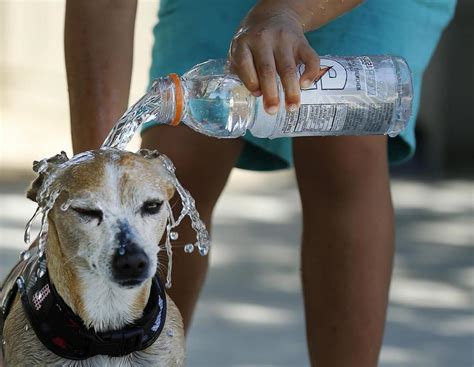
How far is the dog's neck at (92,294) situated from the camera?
240cm

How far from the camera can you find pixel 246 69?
7.57 feet

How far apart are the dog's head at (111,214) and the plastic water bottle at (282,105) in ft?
0.56

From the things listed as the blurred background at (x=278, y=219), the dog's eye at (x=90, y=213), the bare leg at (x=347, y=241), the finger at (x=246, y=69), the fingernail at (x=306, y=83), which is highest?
the finger at (x=246, y=69)

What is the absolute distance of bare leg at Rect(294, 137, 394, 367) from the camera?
2973 millimetres

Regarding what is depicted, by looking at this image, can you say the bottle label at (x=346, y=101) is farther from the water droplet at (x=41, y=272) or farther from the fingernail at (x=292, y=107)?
the water droplet at (x=41, y=272)

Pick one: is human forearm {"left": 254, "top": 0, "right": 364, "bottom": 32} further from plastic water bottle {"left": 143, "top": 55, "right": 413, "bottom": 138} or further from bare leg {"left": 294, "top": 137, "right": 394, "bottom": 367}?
bare leg {"left": 294, "top": 137, "right": 394, "bottom": 367}

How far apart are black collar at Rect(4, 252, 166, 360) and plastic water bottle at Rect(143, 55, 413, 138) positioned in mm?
425

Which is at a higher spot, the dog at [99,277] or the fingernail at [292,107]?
the fingernail at [292,107]

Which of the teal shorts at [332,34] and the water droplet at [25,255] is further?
the teal shorts at [332,34]

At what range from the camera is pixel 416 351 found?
4.49m

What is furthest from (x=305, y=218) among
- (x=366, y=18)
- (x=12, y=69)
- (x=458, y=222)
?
(x=12, y=69)

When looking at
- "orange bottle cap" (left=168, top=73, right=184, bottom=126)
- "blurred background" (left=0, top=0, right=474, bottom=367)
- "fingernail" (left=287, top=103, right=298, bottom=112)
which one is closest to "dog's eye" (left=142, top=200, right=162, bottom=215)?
"orange bottle cap" (left=168, top=73, right=184, bottom=126)

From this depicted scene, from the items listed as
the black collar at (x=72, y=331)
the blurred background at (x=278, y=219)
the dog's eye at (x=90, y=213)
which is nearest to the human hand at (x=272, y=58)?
the dog's eye at (x=90, y=213)

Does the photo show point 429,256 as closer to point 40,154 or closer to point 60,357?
point 40,154
